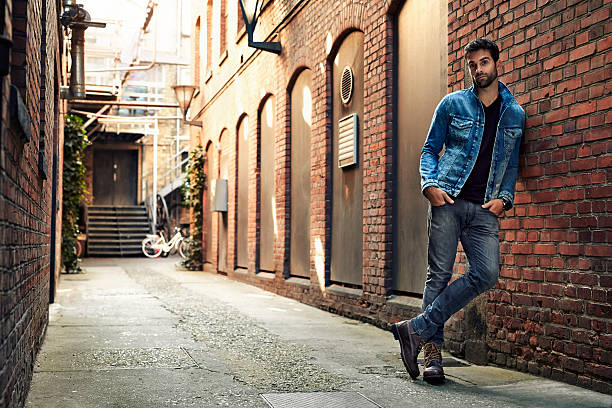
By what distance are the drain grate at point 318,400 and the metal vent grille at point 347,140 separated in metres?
3.84

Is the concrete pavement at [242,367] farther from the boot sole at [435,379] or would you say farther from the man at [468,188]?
the man at [468,188]

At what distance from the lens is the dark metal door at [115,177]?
1092 inches

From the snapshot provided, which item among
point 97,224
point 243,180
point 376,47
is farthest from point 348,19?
point 97,224

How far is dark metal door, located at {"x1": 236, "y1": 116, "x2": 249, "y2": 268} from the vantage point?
12500 millimetres

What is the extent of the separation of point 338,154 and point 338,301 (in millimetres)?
1564

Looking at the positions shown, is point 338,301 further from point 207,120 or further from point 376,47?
A: point 207,120

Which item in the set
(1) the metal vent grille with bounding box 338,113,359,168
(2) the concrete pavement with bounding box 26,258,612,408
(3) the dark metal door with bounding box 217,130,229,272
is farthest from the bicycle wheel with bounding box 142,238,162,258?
(1) the metal vent grille with bounding box 338,113,359,168

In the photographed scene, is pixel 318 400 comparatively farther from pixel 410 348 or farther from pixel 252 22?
pixel 252 22

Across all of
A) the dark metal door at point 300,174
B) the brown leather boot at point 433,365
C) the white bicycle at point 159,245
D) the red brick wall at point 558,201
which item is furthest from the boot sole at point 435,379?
the white bicycle at point 159,245

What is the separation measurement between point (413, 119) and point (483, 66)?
89.7 inches

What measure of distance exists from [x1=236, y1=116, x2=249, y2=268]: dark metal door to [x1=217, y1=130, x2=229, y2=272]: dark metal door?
1.02m

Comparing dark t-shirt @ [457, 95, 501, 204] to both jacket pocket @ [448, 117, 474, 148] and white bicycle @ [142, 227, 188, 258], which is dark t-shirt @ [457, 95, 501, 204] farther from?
white bicycle @ [142, 227, 188, 258]

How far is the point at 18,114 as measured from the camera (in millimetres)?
2510

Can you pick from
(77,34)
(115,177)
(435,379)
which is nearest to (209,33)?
(77,34)
